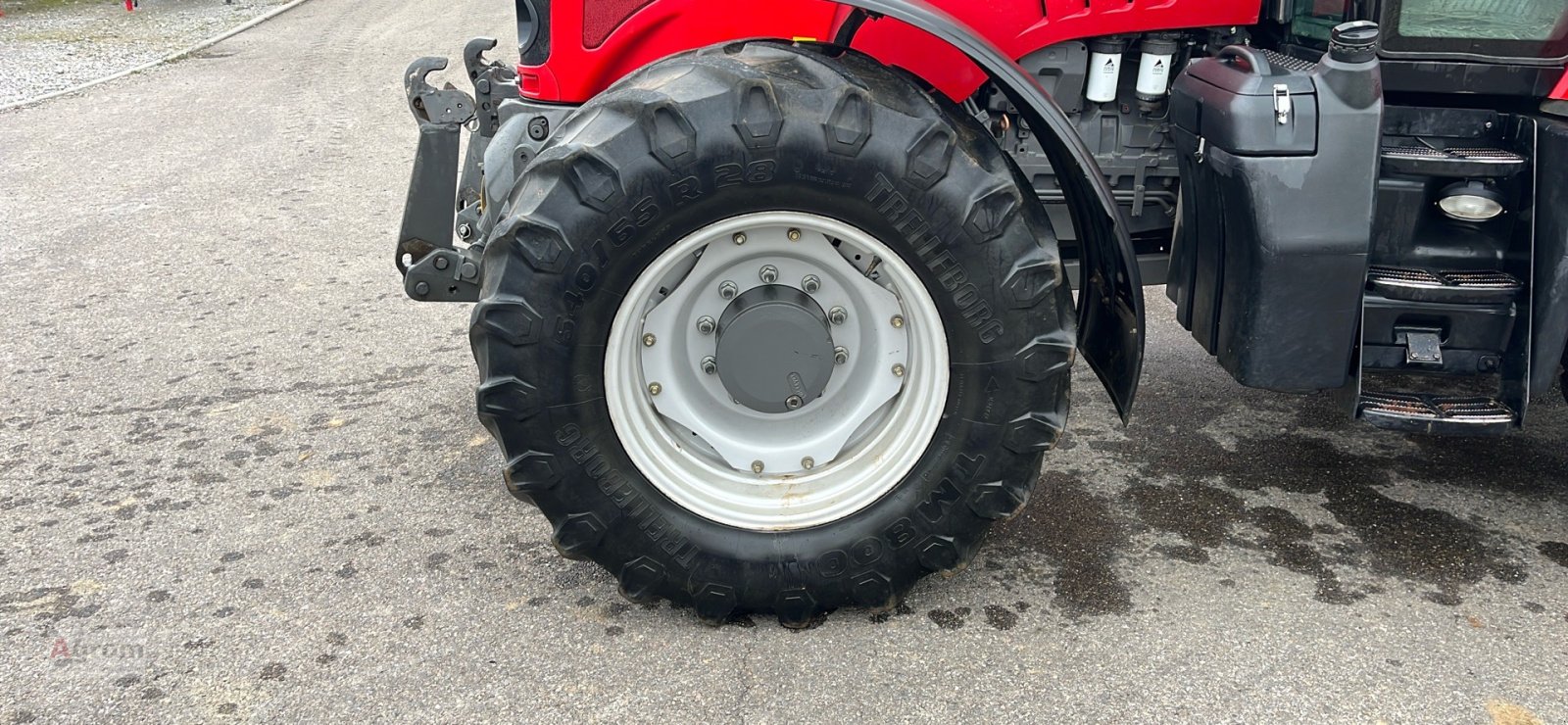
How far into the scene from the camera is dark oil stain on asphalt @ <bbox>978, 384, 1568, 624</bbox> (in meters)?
3.06

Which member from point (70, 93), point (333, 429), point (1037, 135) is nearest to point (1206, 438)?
point (1037, 135)

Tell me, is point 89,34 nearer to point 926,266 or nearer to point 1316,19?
point 926,266

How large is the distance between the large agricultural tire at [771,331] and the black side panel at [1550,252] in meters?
1.11

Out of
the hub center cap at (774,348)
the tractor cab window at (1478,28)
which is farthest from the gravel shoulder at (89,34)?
the tractor cab window at (1478,28)

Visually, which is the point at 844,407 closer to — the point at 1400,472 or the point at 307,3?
the point at 1400,472


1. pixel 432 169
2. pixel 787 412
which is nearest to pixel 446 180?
pixel 432 169

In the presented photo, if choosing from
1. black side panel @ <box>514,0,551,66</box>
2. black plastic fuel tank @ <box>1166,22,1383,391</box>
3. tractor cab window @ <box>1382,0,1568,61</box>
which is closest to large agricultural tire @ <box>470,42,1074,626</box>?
black plastic fuel tank @ <box>1166,22,1383,391</box>

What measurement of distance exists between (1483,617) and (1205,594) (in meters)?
0.62

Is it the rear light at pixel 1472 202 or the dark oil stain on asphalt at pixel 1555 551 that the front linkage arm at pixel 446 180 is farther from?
the dark oil stain on asphalt at pixel 1555 551

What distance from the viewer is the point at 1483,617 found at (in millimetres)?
2861

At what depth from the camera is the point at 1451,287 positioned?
285cm

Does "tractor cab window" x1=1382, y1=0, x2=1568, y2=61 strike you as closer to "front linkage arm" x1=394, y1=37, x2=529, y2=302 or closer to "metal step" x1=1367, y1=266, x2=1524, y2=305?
"metal step" x1=1367, y1=266, x2=1524, y2=305

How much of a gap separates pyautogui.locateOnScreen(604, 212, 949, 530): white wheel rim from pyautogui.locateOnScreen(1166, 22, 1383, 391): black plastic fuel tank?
751 millimetres

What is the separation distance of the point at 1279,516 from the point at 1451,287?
814 mm
